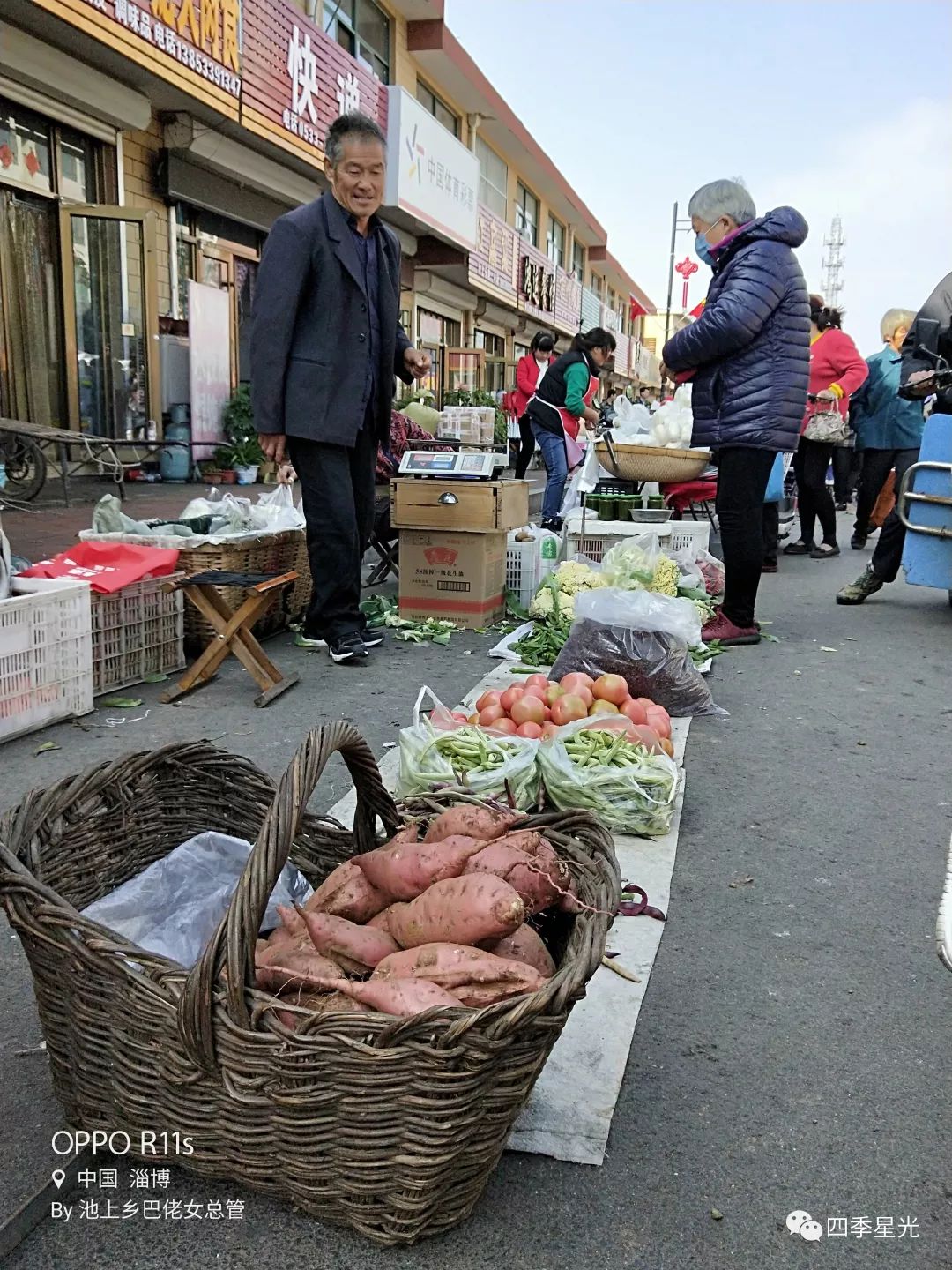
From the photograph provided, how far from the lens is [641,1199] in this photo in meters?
1.62

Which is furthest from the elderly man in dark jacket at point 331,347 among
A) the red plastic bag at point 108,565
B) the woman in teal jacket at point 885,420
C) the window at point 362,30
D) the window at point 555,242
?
the window at point 555,242

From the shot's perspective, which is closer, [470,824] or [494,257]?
[470,824]

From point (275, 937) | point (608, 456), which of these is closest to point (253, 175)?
point (608, 456)

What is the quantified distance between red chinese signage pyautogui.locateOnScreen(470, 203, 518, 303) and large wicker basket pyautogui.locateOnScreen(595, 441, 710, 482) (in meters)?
15.1

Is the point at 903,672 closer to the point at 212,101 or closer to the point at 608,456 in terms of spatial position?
the point at 608,456

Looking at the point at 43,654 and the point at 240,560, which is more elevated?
the point at 240,560

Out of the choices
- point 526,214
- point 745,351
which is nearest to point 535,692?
point 745,351

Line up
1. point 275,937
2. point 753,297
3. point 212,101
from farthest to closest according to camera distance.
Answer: point 212,101
point 753,297
point 275,937

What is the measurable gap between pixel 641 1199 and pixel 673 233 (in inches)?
1213

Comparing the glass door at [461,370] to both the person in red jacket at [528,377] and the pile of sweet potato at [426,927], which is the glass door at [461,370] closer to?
the person in red jacket at [528,377]

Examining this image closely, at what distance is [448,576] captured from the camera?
5.73 m

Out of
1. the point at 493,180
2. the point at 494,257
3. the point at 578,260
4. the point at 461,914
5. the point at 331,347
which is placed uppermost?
the point at 578,260

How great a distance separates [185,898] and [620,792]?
1.37 m

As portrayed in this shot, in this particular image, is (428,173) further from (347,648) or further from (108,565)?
(108,565)
